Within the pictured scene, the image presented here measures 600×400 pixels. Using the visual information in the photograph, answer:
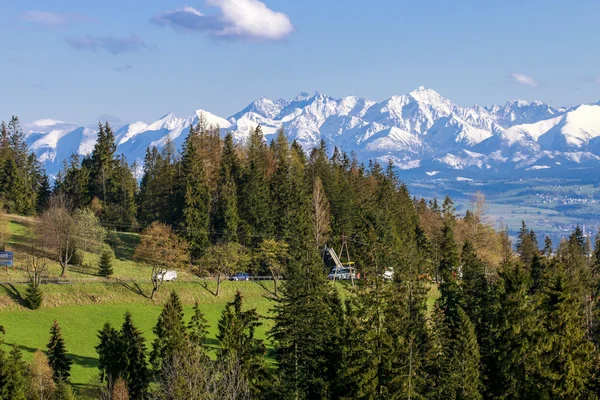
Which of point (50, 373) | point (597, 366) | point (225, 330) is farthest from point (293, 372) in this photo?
point (597, 366)

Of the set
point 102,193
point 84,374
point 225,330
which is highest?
point 102,193

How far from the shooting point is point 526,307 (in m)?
Answer: 51.3

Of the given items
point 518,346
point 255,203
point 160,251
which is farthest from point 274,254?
point 518,346

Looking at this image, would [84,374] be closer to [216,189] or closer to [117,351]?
[117,351]

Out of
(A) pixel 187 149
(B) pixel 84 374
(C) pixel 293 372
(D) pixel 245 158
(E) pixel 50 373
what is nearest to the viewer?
(C) pixel 293 372

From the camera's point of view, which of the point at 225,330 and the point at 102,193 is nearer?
the point at 225,330

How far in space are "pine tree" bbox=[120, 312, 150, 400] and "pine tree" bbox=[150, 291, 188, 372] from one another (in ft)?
3.58

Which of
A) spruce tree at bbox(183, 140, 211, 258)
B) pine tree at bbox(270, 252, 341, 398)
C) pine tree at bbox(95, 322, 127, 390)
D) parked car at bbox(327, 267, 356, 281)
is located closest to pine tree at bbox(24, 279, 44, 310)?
pine tree at bbox(95, 322, 127, 390)

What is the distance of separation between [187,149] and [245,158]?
16115mm

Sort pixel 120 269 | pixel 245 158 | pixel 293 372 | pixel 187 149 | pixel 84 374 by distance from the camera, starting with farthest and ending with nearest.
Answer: pixel 245 158 → pixel 187 149 → pixel 120 269 → pixel 84 374 → pixel 293 372

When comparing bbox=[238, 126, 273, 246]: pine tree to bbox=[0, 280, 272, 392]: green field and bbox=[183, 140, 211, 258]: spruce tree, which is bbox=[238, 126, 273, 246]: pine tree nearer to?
bbox=[183, 140, 211, 258]: spruce tree

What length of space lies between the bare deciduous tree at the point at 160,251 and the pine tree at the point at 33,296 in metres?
12.7

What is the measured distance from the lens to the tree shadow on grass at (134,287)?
7856 cm

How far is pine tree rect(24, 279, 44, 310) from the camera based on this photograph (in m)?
70.0
